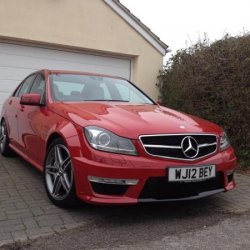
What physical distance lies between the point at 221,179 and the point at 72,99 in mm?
2095

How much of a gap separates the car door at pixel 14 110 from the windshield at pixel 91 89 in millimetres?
1012

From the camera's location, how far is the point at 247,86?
728cm

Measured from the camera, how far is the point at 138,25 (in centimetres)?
1071

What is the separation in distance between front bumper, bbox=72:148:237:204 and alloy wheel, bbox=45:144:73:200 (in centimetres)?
28

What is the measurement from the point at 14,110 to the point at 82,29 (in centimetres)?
381

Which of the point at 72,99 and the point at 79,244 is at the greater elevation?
the point at 72,99

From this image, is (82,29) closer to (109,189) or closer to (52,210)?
(52,210)

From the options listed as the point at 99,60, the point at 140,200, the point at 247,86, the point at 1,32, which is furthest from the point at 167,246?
the point at 99,60

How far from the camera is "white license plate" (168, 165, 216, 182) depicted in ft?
13.4

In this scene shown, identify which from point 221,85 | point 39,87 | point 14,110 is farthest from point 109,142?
point 221,85

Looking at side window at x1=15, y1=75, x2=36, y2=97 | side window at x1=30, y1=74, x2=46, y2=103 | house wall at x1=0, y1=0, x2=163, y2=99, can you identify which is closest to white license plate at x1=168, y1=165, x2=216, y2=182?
side window at x1=30, y1=74, x2=46, y2=103

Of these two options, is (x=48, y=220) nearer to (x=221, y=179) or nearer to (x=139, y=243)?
(x=139, y=243)

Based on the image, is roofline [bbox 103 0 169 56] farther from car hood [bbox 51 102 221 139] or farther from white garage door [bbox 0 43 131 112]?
car hood [bbox 51 102 221 139]

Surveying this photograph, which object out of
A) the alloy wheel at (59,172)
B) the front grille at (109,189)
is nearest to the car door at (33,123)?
the alloy wheel at (59,172)
